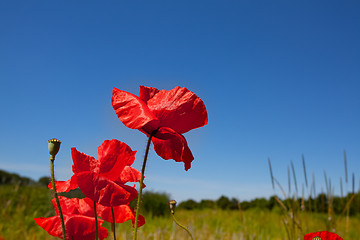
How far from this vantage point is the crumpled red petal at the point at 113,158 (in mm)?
657

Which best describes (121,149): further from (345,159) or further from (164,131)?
(345,159)

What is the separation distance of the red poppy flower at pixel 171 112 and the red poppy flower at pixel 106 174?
0.22ft

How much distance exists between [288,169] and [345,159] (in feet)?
2.16

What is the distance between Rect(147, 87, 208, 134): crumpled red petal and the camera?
674 millimetres

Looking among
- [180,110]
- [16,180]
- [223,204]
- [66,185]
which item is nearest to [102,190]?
[66,185]

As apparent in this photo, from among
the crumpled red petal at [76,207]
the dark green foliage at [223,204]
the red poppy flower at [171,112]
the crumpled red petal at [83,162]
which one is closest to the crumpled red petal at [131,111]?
the red poppy flower at [171,112]

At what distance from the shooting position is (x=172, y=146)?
71 cm

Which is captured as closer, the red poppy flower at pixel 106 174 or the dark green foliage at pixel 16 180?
the red poppy flower at pixel 106 174

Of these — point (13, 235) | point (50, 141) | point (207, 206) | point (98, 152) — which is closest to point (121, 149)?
point (98, 152)

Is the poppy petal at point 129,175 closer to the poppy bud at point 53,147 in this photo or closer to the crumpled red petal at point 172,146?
the crumpled red petal at point 172,146

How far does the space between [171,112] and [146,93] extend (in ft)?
0.29

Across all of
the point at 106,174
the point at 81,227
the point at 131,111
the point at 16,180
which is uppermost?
the point at 16,180

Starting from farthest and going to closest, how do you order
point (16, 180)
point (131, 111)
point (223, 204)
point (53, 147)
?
point (16, 180), point (223, 204), point (131, 111), point (53, 147)

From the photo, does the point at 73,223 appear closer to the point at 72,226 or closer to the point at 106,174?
the point at 72,226
